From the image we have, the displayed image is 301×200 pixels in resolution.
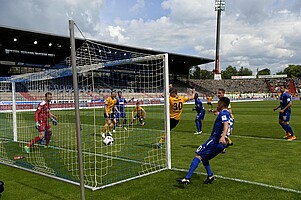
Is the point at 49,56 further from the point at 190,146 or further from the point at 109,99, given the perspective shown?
the point at 190,146

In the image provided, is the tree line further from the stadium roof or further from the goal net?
the goal net

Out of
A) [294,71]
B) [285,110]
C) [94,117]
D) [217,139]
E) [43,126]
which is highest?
[294,71]

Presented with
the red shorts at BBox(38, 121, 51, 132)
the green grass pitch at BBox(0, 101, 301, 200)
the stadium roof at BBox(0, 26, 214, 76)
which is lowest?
the green grass pitch at BBox(0, 101, 301, 200)

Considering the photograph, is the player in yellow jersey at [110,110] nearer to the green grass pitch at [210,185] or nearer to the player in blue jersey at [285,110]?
the green grass pitch at [210,185]

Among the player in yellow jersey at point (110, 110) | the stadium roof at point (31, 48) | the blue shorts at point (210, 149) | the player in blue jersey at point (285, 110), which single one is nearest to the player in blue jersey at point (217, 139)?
the blue shorts at point (210, 149)

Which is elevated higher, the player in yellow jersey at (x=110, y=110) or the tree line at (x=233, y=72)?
the tree line at (x=233, y=72)

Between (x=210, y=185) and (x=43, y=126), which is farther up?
(x=43, y=126)

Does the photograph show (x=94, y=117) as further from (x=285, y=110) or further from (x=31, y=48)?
(x=31, y=48)

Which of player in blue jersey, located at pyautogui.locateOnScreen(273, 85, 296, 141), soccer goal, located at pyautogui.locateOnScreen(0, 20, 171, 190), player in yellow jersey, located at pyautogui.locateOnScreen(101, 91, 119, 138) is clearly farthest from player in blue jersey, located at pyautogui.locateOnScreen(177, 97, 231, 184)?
player in yellow jersey, located at pyautogui.locateOnScreen(101, 91, 119, 138)

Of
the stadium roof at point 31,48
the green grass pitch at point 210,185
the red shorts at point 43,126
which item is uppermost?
the stadium roof at point 31,48

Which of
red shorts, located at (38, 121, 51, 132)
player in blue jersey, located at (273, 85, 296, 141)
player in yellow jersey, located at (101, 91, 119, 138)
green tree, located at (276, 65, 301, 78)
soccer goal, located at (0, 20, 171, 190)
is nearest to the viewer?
soccer goal, located at (0, 20, 171, 190)

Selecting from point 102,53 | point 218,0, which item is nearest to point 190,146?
point 102,53

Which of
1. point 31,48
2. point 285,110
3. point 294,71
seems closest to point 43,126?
point 285,110

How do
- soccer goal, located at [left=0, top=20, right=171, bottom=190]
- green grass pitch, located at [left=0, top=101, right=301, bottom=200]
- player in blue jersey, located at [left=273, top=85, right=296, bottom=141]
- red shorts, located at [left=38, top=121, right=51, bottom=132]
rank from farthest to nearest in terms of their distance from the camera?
1. player in blue jersey, located at [left=273, top=85, right=296, bottom=141]
2. red shorts, located at [left=38, top=121, right=51, bottom=132]
3. soccer goal, located at [left=0, top=20, right=171, bottom=190]
4. green grass pitch, located at [left=0, top=101, right=301, bottom=200]
